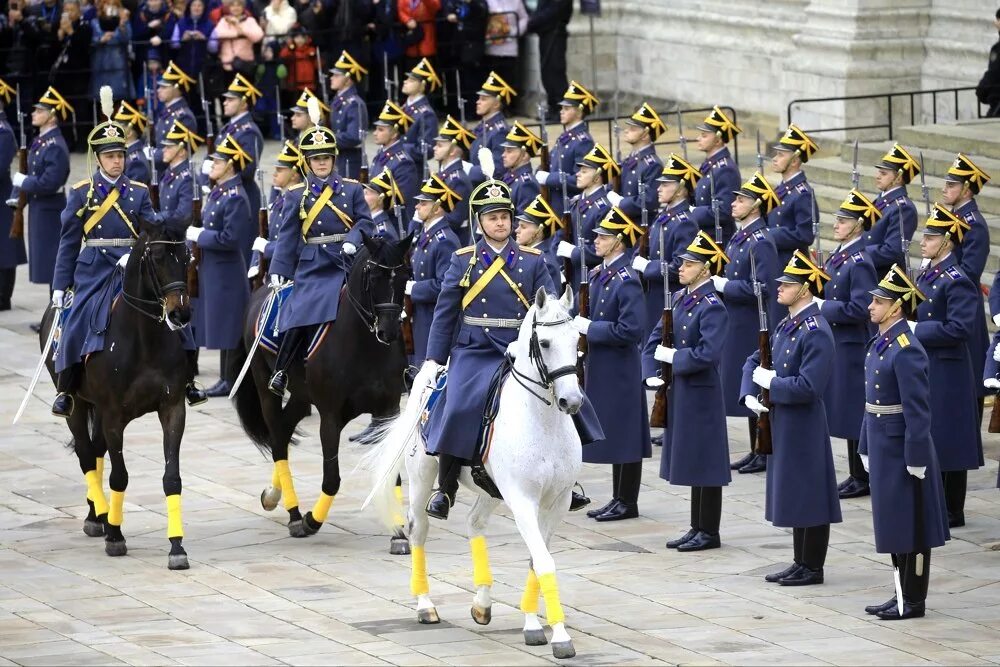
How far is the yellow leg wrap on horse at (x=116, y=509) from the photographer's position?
14.1m

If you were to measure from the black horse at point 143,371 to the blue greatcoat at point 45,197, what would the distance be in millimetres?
6802

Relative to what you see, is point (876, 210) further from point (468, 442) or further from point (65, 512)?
point (65, 512)

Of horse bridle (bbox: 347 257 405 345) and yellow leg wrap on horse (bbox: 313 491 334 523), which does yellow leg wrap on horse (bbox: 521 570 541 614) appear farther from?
yellow leg wrap on horse (bbox: 313 491 334 523)

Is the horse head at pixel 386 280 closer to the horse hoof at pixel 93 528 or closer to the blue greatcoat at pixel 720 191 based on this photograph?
the horse hoof at pixel 93 528

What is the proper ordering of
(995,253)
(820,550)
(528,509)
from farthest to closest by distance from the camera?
1. (995,253)
2. (820,550)
3. (528,509)

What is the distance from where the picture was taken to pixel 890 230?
16078 mm

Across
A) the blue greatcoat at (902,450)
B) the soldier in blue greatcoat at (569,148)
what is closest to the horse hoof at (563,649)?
the blue greatcoat at (902,450)

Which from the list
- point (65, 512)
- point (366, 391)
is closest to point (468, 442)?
point (366, 391)

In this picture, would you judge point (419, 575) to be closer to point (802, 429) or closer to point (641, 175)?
point (802, 429)

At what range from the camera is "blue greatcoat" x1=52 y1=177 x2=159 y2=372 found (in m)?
14.5

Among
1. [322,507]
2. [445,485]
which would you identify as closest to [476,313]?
[445,485]

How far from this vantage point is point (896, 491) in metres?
12.3

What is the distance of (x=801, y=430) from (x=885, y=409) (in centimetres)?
78

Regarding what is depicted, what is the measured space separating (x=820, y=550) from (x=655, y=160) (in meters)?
6.19
